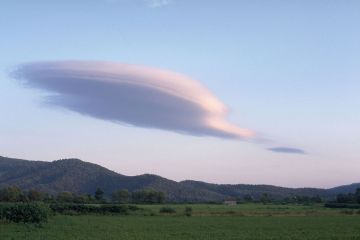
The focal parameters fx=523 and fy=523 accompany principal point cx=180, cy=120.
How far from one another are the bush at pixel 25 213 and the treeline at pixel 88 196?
210 feet

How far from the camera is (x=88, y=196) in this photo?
13725 centimetres

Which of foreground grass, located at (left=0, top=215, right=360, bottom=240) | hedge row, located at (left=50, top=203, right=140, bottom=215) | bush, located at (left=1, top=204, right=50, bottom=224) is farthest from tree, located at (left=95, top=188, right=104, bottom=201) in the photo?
foreground grass, located at (left=0, top=215, right=360, bottom=240)

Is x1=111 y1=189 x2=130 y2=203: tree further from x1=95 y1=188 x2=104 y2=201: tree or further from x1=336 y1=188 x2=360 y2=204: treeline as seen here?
x1=336 y1=188 x2=360 y2=204: treeline

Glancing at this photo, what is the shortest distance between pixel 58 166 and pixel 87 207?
3331 inches

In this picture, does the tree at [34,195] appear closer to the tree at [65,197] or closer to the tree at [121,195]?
the tree at [65,197]

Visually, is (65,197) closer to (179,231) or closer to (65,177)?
(65,177)

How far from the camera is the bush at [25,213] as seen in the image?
55750 mm

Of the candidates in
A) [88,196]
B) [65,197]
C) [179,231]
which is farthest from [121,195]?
[179,231]

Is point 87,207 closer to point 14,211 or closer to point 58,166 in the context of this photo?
point 14,211

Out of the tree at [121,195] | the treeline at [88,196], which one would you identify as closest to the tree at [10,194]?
the treeline at [88,196]

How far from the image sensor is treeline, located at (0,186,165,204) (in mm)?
122750

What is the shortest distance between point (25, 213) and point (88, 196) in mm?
81368

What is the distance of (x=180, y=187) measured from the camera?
193 metres

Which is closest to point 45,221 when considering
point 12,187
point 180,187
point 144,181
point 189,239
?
point 189,239
